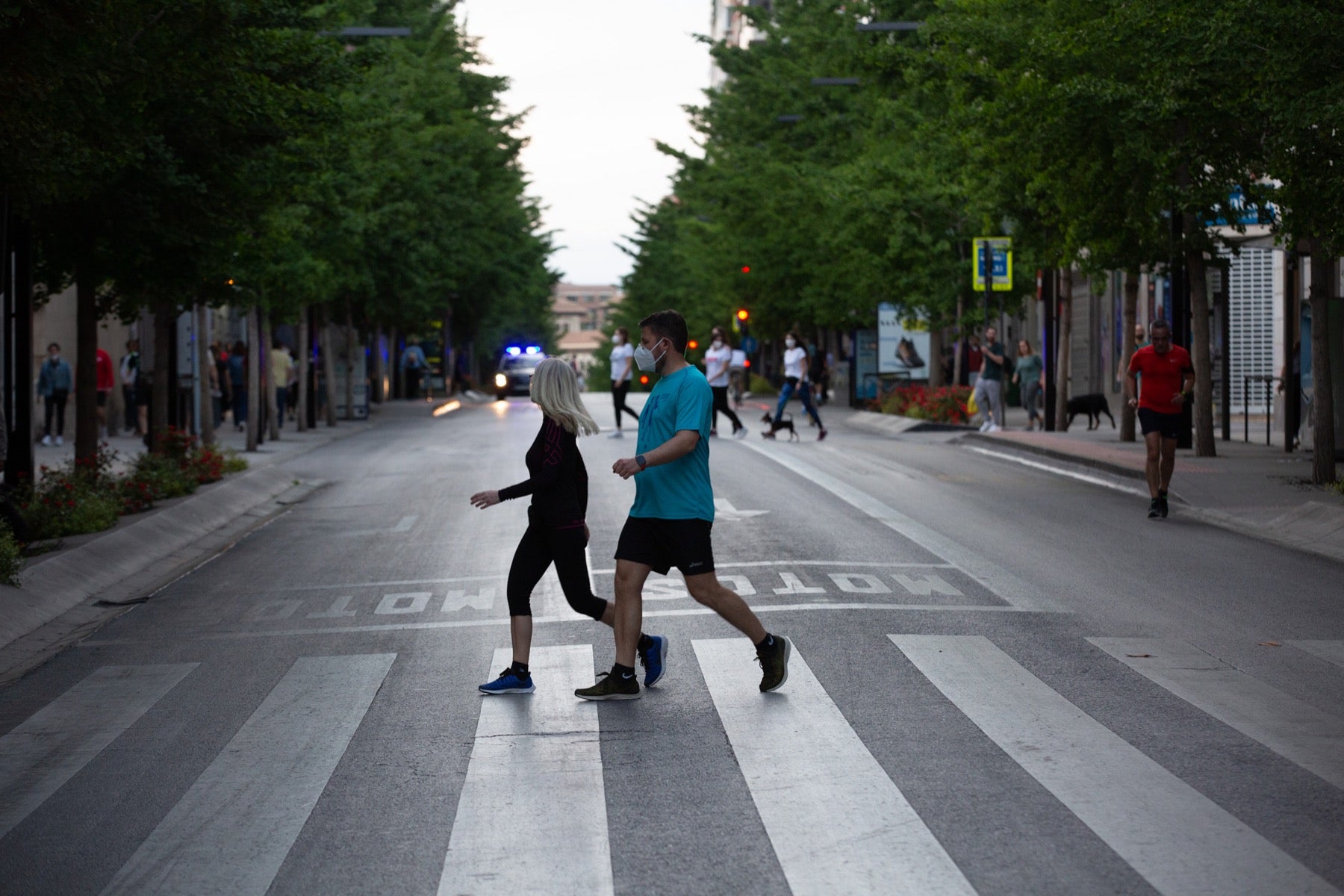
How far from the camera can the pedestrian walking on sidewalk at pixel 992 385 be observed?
31766 millimetres

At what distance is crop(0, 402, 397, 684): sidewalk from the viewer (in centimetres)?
1079

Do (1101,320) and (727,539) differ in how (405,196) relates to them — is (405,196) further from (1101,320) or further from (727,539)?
(727,539)

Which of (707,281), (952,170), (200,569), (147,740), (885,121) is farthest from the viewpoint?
(707,281)

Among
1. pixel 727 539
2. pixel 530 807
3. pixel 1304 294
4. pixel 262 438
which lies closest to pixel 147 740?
pixel 530 807

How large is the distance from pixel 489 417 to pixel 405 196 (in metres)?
5.85

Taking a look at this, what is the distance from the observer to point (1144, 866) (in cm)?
531

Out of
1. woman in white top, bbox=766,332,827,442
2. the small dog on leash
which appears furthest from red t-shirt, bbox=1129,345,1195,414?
woman in white top, bbox=766,332,827,442

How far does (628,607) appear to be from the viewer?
8.18 m

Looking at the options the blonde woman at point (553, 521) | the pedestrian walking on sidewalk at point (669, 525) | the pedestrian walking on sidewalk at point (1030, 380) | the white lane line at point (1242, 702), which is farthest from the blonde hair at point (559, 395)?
the pedestrian walking on sidewalk at point (1030, 380)

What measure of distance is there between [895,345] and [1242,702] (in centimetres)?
3719

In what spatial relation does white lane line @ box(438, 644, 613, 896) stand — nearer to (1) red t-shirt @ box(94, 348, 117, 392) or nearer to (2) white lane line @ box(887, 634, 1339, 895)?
(2) white lane line @ box(887, 634, 1339, 895)

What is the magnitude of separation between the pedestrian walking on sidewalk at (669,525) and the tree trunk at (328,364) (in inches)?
1252

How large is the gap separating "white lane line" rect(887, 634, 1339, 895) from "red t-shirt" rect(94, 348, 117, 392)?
25.8 metres

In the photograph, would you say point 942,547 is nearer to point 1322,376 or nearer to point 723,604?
point 723,604
